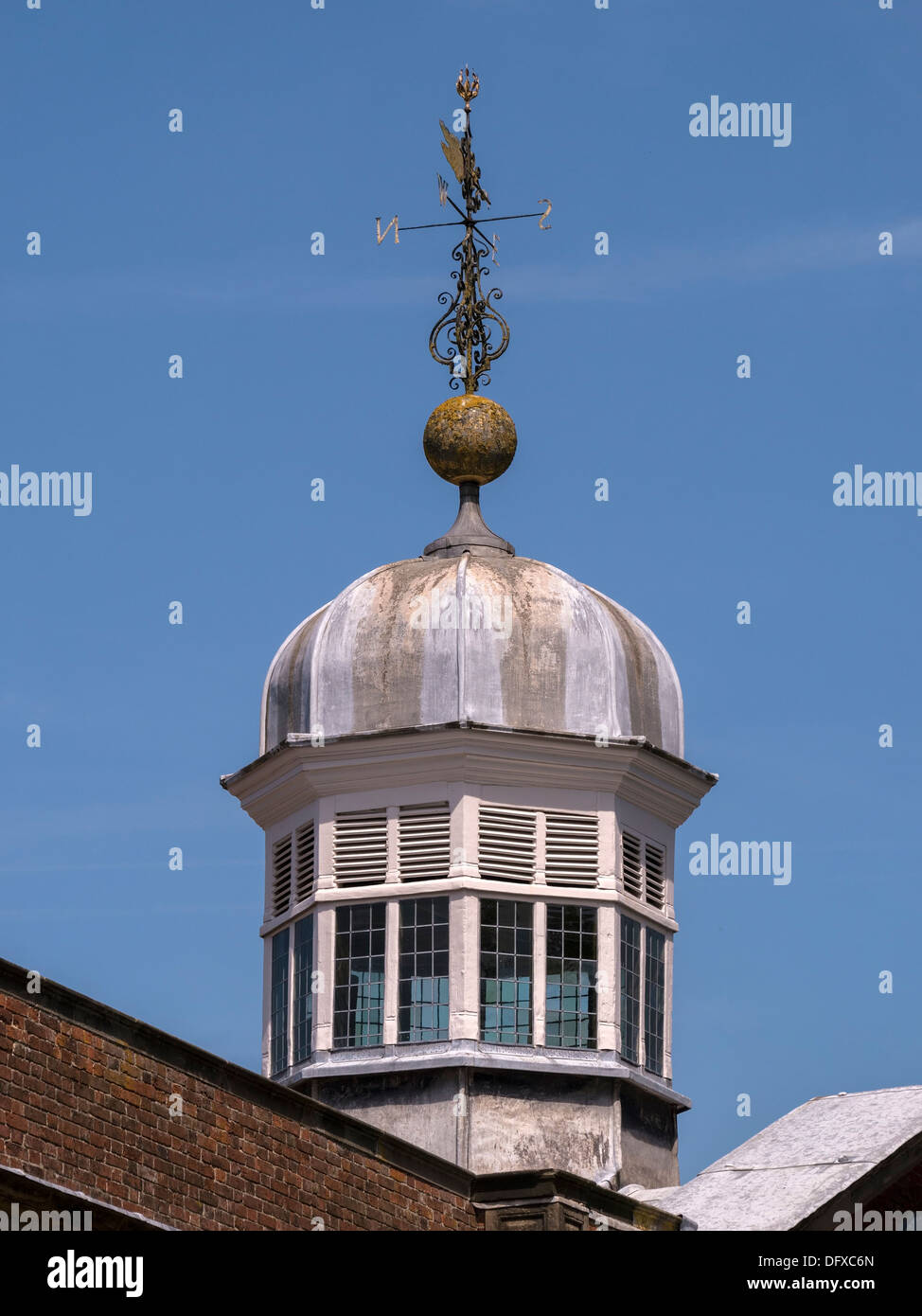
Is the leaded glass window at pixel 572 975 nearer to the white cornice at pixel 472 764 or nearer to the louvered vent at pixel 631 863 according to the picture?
the louvered vent at pixel 631 863

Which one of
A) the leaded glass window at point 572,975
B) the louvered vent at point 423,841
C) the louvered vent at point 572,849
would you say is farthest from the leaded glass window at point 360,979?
the louvered vent at point 572,849

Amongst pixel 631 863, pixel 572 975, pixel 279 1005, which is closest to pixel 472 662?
pixel 631 863

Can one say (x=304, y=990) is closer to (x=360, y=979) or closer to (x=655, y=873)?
(x=360, y=979)

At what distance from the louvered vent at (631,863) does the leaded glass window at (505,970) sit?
1491 millimetres

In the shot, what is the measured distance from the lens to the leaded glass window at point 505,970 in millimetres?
37062

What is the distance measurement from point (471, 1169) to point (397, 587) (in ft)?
24.4

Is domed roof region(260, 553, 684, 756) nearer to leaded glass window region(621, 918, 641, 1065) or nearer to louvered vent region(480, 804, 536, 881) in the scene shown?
louvered vent region(480, 804, 536, 881)

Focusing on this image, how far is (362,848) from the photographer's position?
37.9m

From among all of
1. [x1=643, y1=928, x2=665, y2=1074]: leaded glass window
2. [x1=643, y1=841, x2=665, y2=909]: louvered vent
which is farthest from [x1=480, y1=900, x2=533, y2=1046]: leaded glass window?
[x1=643, y1=841, x2=665, y2=909]: louvered vent

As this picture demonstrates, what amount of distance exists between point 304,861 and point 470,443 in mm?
5967

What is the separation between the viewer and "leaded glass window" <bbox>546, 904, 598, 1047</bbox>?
37.3 metres

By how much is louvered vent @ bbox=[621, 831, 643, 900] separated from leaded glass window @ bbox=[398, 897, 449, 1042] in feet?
7.91
